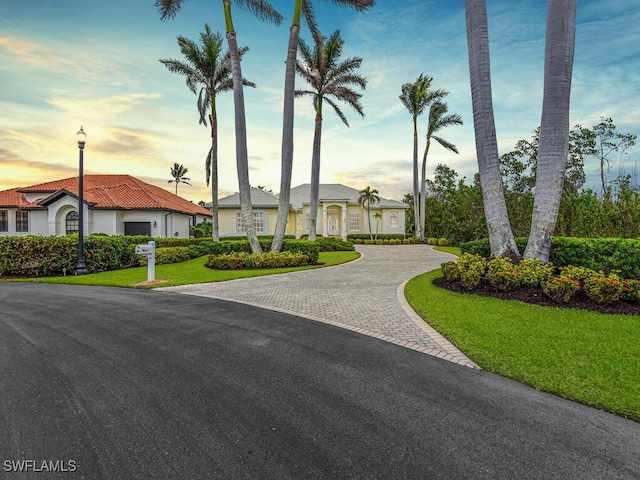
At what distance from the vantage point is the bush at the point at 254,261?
14016 millimetres

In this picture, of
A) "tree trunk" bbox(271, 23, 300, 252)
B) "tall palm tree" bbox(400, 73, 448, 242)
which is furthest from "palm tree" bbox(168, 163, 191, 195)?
"tree trunk" bbox(271, 23, 300, 252)

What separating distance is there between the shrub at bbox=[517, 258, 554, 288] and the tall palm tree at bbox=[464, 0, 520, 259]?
0.86 meters

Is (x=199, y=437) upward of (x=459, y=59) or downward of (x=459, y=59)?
downward

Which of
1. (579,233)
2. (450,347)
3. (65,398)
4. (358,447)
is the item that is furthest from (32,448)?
(579,233)

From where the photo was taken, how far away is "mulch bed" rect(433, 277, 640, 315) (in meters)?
6.38

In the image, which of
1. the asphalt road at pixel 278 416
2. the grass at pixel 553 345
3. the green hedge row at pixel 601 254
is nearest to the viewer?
the asphalt road at pixel 278 416

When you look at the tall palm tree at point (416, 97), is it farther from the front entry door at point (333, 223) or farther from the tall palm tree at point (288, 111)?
the tall palm tree at point (288, 111)

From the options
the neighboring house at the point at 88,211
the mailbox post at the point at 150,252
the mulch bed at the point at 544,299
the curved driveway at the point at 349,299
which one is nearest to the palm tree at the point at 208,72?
the neighboring house at the point at 88,211

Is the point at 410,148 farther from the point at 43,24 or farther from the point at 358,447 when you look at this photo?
the point at 358,447

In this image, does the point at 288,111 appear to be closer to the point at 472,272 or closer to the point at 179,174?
the point at 472,272

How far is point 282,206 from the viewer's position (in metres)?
15.8

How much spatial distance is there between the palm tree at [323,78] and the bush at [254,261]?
21.0ft

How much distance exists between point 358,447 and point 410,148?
3360 centimetres

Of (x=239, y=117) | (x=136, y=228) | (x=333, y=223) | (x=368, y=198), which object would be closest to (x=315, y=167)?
(x=239, y=117)
